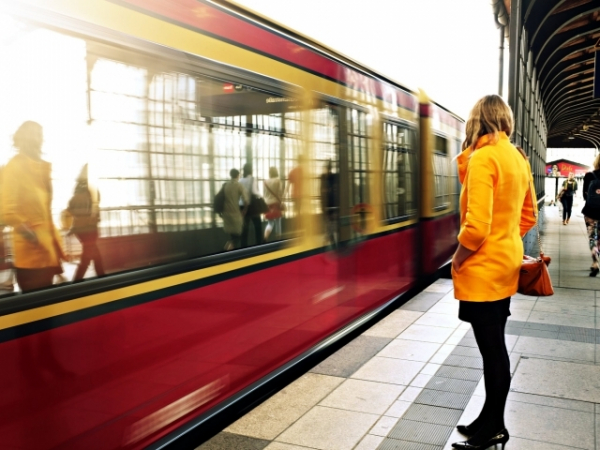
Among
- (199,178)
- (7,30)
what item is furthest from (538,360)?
(7,30)

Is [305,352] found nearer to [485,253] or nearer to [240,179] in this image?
[240,179]

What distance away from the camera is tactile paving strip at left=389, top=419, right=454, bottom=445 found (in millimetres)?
3916

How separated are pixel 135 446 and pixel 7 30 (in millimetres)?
2073

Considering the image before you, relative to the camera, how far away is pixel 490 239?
3564mm

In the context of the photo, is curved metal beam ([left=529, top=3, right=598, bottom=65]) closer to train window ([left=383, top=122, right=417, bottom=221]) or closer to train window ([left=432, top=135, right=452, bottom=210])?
train window ([left=432, top=135, right=452, bottom=210])

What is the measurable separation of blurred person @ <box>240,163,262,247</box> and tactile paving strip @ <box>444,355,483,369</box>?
6.56ft

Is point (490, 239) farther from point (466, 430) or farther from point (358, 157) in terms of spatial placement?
point (358, 157)

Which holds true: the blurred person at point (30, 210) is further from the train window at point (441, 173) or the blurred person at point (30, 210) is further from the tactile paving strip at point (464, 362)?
the train window at point (441, 173)

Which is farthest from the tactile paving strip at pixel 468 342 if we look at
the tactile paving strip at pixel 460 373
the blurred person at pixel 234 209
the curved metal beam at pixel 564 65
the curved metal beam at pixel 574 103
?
the curved metal beam at pixel 574 103

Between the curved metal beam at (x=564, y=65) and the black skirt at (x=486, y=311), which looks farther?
the curved metal beam at (x=564, y=65)

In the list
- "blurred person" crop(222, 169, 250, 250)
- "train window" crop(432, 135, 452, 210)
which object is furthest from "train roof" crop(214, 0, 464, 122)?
"train window" crop(432, 135, 452, 210)

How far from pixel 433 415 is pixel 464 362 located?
1.29 m

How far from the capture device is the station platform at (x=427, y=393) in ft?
12.9

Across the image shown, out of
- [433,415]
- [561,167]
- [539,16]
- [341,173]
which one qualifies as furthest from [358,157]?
[561,167]
